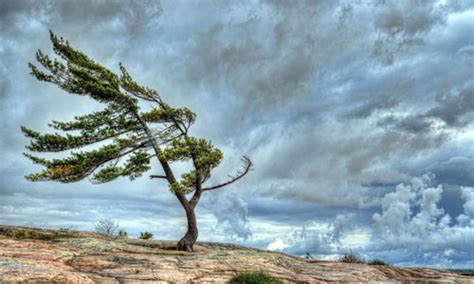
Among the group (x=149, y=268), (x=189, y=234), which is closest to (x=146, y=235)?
(x=189, y=234)

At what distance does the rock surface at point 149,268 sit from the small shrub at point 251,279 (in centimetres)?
51

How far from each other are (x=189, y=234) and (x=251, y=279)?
11896mm

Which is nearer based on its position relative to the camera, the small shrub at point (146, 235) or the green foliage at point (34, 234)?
the green foliage at point (34, 234)

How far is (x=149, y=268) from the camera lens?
696 inches

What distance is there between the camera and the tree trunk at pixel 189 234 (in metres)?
27.9

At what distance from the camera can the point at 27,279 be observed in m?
14.4

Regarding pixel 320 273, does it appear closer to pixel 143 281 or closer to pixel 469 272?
pixel 143 281

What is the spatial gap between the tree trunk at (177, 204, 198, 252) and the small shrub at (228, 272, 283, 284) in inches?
413

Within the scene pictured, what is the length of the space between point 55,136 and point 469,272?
26228 mm

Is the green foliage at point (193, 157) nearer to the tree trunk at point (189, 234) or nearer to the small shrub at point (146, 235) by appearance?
the tree trunk at point (189, 234)

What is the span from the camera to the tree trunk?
27.9 metres

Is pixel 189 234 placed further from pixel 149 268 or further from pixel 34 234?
pixel 149 268

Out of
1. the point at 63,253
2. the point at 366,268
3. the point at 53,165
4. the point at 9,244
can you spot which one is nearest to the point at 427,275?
the point at 366,268

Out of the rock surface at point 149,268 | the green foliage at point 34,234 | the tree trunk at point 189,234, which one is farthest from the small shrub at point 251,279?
the green foliage at point 34,234
